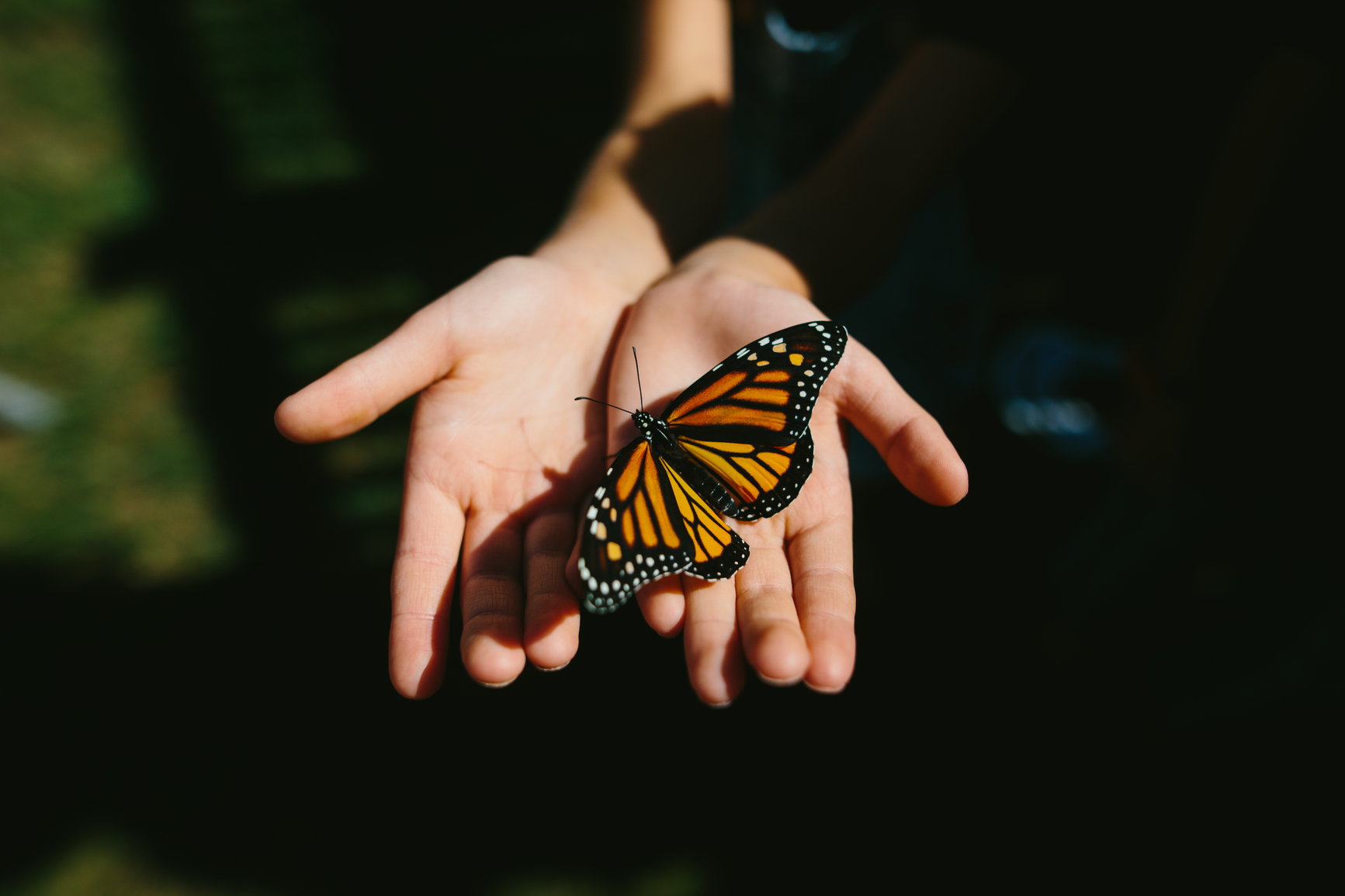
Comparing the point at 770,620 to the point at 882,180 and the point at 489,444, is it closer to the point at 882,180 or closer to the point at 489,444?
the point at 489,444

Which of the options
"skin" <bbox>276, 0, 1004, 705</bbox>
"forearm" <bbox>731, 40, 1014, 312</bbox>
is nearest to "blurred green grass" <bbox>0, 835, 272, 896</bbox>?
"skin" <bbox>276, 0, 1004, 705</bbox>

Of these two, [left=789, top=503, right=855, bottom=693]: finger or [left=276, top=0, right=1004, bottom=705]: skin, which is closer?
[left=789, top=503, right=855, bottom=693]: finger

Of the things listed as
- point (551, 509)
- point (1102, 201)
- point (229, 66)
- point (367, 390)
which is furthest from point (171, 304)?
point (1102, 201)

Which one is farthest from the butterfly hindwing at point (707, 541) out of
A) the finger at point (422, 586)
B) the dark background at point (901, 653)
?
the dark background at point (901, 653)

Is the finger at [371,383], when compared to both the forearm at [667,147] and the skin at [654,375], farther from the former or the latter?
the forearm at [667,147]

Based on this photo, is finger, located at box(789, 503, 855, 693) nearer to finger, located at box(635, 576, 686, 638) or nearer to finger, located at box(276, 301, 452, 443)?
finger, located at box(635, 576, 686, 638)

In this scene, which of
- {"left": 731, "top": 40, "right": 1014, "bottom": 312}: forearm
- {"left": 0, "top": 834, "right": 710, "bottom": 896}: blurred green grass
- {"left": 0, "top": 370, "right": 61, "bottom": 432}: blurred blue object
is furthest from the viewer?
{"left": 0, "top": 370, "right": 61, "bottom": 432}: blurred blue object

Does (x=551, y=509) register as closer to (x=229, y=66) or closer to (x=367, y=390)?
(x=367, y=390)

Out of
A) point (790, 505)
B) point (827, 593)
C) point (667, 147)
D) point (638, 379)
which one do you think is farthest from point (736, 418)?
point (667, 147)
